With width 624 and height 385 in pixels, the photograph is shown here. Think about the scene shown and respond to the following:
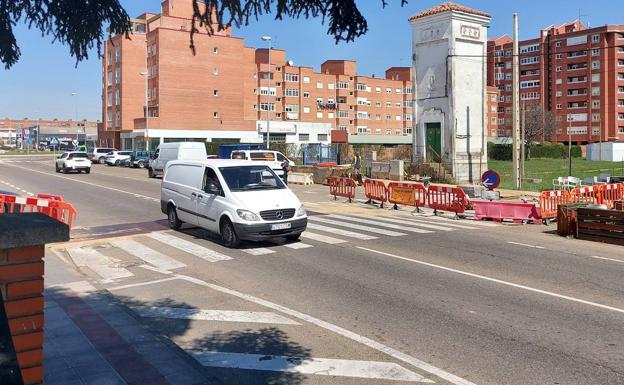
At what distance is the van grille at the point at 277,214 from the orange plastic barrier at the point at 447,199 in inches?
A: 300

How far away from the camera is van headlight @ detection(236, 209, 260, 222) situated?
1129 centimetres

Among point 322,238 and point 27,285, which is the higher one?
point 27,285

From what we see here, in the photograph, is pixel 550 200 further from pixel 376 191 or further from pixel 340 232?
pixel 340 232

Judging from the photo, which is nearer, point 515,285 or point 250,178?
point 515,285

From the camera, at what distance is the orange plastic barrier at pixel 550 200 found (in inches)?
650

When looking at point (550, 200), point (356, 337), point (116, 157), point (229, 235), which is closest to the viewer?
point (356, 337)

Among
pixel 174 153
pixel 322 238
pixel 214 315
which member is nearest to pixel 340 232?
pixel 322 238

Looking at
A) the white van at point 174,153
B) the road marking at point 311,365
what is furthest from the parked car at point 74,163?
the road marking at point 311,365

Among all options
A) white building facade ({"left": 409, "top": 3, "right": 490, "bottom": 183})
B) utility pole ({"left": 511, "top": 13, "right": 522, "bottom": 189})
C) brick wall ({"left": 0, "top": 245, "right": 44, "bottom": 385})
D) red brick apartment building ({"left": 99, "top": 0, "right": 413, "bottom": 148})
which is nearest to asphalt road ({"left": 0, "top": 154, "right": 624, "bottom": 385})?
brick wall ({"left": 0, "top": 245, "right": 44, "bottom": 385})

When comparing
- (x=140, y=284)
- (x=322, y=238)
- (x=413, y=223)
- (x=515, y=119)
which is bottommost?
(x=140, y=284)

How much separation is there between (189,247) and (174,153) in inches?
958

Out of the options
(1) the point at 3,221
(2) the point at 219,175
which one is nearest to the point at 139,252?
(2) the point at 219,175

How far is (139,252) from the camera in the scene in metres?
11.4

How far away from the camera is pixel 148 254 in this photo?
36.8 ft
